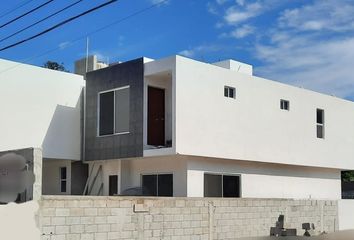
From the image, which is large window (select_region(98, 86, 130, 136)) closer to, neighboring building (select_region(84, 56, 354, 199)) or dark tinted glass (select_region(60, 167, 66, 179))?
neighboring building (select_region(84, 56, 354, 199))

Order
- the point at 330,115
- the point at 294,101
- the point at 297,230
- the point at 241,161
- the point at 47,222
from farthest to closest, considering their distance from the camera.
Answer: the point at 330,115
the point at 294,101
the point at 241,161
the point at 297,230
the point at 47,222

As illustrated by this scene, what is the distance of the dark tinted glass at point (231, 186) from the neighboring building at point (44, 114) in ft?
21.2

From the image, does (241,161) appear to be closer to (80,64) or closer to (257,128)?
(257,128)

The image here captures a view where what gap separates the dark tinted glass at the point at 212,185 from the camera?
2280 centimetres

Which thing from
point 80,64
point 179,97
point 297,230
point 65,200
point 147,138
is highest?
point 80,64

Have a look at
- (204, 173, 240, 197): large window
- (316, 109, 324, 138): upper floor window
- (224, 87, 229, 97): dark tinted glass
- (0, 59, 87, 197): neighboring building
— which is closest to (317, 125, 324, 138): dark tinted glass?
(316, 109, 324, 138): upper floor window

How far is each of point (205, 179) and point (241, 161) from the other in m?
2.23

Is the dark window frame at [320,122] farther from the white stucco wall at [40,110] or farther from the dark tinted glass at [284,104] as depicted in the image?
the white stucco wall at [40,110]

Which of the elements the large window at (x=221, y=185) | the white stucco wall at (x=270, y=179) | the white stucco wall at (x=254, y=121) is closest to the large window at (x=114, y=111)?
the white stucco wall at (x=254, y=121)

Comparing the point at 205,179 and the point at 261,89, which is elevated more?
the point at 261,89

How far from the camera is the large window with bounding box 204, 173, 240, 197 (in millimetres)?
22891

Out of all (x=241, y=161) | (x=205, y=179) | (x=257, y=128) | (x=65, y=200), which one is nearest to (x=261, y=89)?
(x=257, y=128)

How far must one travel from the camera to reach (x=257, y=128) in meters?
24.4

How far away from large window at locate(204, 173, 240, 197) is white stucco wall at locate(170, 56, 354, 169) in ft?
3.65
